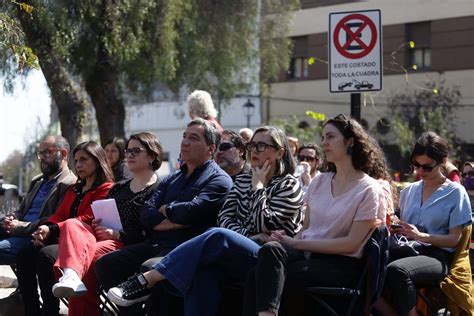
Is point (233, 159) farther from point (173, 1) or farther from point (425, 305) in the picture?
point (173, 1)

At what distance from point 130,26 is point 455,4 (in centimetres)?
1792

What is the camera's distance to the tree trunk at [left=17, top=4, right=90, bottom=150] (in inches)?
592

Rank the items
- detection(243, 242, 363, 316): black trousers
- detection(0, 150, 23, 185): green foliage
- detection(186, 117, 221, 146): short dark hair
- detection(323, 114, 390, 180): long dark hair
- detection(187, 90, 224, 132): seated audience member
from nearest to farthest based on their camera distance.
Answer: detection(243, 242, 363, 316): black trousers < detection(323, 114, 390, 180): long dark hair < detection(186, 117, 221, 146): short dark hair < detection(187, 90, 224, 132): seated audience member < detection(0, 150, 23, 185): green foliage

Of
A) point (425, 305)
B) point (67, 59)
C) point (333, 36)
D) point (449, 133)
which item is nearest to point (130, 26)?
point (67, 59)

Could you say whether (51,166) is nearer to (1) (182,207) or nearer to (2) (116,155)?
(2) (116,155)

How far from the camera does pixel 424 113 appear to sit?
31.4 m

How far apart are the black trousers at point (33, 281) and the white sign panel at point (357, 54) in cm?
306

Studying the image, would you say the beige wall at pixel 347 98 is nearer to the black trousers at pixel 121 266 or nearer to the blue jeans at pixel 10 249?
the blue jeans at pixel 10 249

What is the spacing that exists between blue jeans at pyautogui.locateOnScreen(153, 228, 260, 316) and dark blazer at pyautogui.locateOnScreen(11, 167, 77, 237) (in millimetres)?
2386

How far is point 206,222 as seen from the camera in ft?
23.3

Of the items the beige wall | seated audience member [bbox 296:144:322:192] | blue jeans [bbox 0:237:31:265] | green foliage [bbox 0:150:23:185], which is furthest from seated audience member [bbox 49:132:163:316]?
green foliage [bbox 0:150:23:185]

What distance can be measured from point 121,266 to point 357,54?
311 centimetres

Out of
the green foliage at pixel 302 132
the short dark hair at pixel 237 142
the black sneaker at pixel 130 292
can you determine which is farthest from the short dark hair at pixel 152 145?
the green foliage at pixel 302 132

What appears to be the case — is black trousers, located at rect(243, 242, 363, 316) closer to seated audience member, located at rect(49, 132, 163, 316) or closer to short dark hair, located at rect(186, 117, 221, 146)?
short dark hair, located at rect(186, 117, 221, 146)
